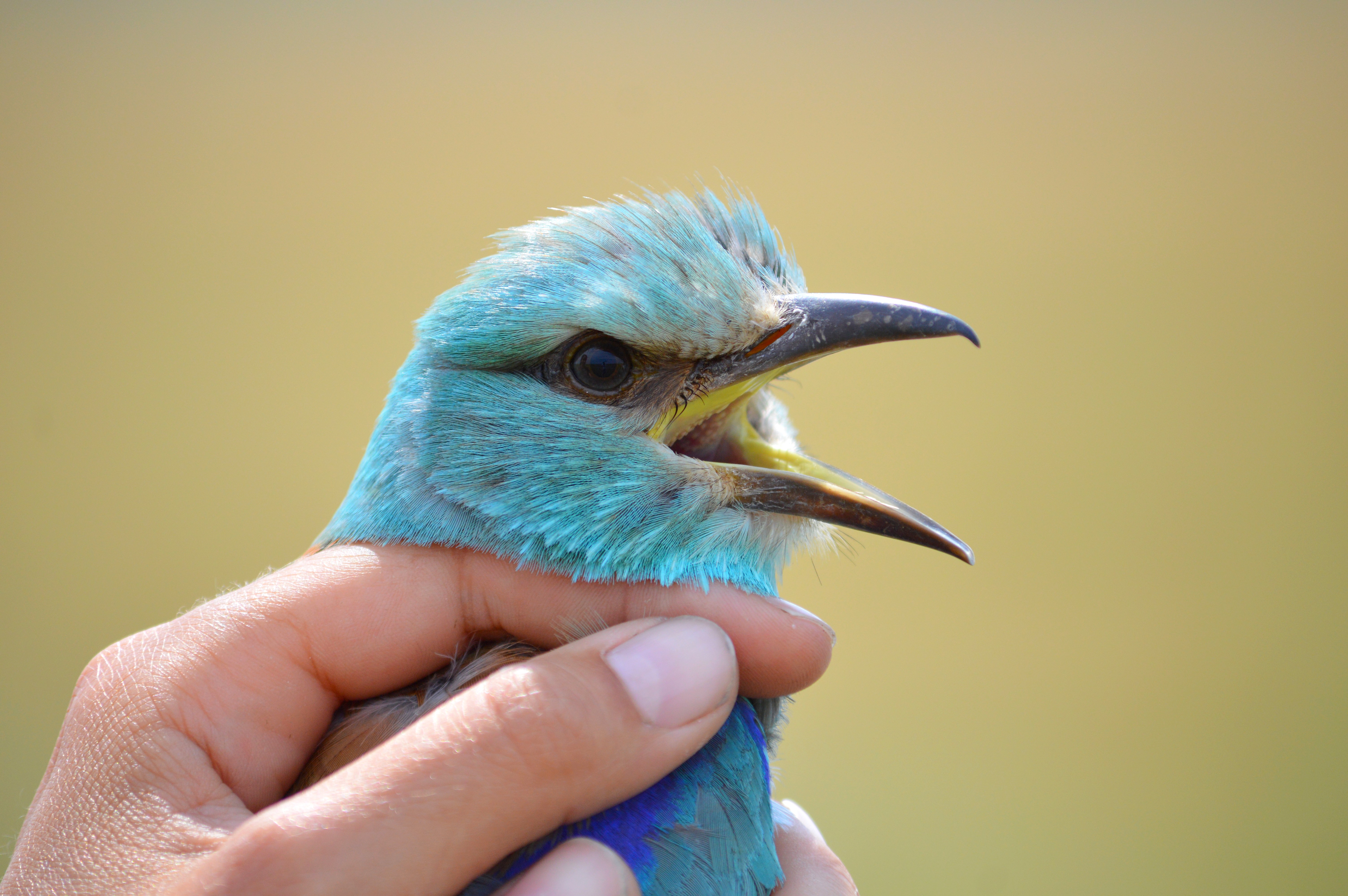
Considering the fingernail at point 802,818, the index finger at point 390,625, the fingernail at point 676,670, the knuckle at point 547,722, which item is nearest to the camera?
the knuckle at point 547,722

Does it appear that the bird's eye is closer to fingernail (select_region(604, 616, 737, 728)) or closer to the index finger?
the index finger

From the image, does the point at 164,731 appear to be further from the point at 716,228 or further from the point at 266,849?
the point at 716,228

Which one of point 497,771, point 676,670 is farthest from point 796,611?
point 497,771

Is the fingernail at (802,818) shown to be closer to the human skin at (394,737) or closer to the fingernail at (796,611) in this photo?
the human skin at (394,737)

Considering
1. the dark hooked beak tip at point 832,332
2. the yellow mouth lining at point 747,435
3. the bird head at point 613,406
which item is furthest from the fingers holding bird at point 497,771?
the dark hooked beak tip at point 832,332

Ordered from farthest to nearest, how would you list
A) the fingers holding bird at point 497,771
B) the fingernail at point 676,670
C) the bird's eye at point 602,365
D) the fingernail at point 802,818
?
1. the fingernail at point 802,818
2. the bird's eye at point 602,365
3. the fingernail at point 676,670
4. the fingers holding bird at point 497,771

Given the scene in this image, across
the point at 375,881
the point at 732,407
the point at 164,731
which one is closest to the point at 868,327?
the point at 732,407
